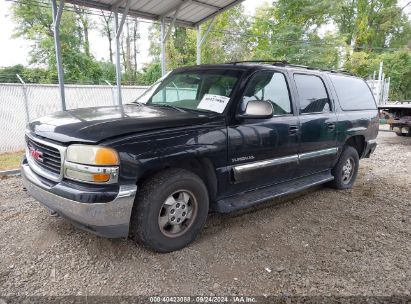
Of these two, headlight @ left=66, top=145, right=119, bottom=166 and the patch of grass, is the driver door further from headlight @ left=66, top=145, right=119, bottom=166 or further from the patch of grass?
the patch of grass

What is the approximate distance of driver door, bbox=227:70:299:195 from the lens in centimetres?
328

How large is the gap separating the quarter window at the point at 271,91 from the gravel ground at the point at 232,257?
1.41m

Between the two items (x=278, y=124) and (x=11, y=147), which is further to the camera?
(x=11, y=147)

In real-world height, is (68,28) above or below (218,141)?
above

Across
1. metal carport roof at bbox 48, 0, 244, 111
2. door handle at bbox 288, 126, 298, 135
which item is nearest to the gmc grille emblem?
door handle at bbox 288, 126, 298, 135

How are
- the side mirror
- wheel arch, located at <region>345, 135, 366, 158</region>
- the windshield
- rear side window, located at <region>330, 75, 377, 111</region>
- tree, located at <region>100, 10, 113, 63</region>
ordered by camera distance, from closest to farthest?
1. the side mirror
2. the windshield
3. rear side window, located at <region>330, 75, 377, 111</region>
4. wheel arch, located at <region>345, 135, 366, 158</region>
5. tree, located at <region>100, 10, 113, 63</region>

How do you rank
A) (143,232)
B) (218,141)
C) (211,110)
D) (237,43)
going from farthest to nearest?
(237,43) < (211,110) < (218,141) < (143,232)

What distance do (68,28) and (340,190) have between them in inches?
1016

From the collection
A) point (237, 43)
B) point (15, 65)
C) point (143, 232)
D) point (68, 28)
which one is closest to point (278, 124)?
point (143, 232)

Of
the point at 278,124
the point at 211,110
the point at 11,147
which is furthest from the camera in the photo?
the point at 11,147

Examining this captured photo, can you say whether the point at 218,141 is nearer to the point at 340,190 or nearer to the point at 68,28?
the point at 340,190

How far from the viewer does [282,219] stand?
384 cm

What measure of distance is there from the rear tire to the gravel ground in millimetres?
825

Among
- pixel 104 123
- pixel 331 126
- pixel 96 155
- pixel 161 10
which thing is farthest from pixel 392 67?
pixel 96 155
